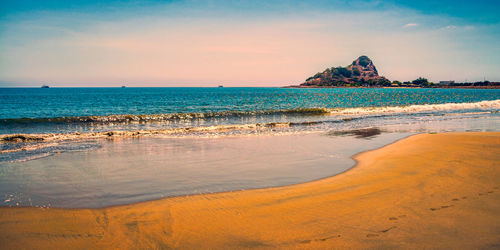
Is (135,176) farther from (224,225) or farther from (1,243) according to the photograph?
(224,225)

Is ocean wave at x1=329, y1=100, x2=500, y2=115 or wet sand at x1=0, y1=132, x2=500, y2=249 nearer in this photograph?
wet sand at x1=0, y1=132, x2=500, y2=249

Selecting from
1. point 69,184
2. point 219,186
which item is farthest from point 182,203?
point 69,184

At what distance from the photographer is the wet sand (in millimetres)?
4523

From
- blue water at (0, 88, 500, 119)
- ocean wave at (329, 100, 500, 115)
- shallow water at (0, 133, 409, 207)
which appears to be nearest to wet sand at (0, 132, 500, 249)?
shallow water at (0, 133, 409, 207)

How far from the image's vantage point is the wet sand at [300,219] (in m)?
4.52

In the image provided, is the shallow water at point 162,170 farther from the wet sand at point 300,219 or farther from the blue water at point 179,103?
the blue water at point 179,103

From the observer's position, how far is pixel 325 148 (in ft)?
42.7

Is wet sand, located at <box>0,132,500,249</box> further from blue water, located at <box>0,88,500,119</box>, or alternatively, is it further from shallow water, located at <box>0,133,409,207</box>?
blue water, located at <box>0,88,500,119</box>

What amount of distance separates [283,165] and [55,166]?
8.17 m

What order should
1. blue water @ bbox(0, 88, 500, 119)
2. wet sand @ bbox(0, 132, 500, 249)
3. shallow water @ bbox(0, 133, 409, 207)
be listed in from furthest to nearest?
blue water @ bbox(0, 88, 500, 119) → shallow water @ bbox(0, 133, 409, 207) → wet sand @ bbox(0, 132, 500, 249)

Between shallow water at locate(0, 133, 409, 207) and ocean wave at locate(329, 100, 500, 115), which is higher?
ocean wave at locate(329, 100, 500, 115)

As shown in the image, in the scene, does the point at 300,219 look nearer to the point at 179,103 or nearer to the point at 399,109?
the point at 399,109

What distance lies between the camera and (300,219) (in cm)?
527

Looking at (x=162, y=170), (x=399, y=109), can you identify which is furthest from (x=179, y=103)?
(x=162, y=170)
